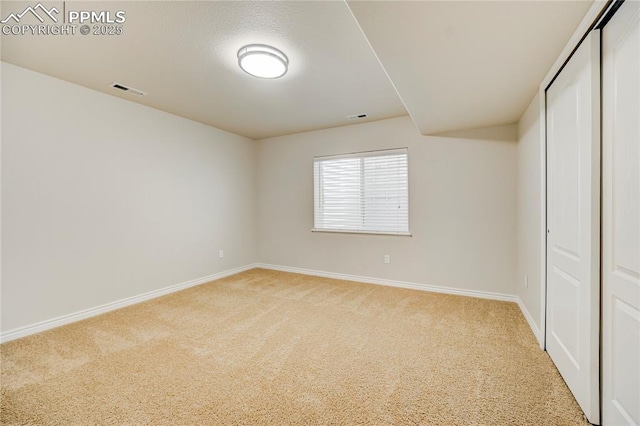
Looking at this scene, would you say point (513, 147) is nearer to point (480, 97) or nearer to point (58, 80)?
point (480, 97)

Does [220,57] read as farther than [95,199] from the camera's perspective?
No

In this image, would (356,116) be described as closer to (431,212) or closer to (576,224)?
(431,212)

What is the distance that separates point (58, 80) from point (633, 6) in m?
4.35

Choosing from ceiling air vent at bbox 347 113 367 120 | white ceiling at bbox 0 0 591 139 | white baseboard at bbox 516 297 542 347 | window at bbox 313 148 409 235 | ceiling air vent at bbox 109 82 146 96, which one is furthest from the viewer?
window at bbox 313 148 409 235

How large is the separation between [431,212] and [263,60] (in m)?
2.85

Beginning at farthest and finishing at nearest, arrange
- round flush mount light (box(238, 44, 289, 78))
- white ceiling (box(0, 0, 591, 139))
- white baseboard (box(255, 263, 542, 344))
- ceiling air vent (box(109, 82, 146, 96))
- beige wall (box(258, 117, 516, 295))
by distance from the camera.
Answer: beige wall (box(258, 117, 516, 295)) → ceiling air vent (box(109, 82, 146, 96)) → white baseboard (box(255, 263, 542, 344)) → round flush mount light (box(238, 44, 289, 78)) → white ceiling (box(0, 0, 591, 139))

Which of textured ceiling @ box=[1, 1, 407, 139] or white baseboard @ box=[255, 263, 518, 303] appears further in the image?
white baseboard @ box=[255, 263, 518, 303]

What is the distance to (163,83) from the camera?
2902mm

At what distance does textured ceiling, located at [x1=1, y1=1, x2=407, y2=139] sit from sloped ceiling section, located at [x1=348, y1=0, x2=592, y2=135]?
0.44 m

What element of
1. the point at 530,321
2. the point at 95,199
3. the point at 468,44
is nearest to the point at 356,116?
the point at 468,44

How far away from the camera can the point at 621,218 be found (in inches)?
50.4

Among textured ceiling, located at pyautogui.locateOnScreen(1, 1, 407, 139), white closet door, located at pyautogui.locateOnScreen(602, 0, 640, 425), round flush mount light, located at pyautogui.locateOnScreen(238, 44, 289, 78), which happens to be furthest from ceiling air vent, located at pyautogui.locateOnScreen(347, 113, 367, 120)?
white closet door, located at pyautogui.locateOnScreen(602, 0, 640, 425)

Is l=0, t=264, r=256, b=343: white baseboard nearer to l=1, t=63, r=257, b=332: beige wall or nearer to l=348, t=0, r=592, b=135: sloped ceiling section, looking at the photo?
l=1, t=63, r=257, b=332: beige wall

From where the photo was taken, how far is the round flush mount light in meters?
2.20
